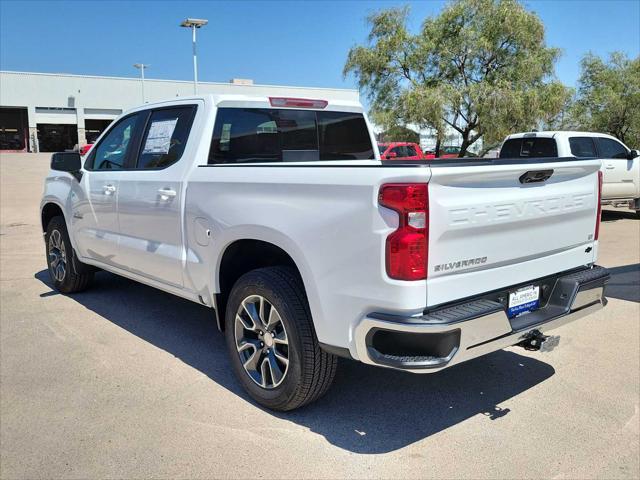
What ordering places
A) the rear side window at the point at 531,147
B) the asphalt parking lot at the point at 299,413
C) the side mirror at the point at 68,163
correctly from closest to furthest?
the asphalt parking lot at the point at 299,413
the side mirror at the point at 68,163
the rear side window at the point at 531,147

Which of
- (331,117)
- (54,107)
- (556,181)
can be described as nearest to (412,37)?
(331,117)

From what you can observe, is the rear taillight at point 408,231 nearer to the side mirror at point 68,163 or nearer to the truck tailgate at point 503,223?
the truck tailgate at point 503,223

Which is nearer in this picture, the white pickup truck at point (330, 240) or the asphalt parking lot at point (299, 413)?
the white pickup truck at point (330, 240)

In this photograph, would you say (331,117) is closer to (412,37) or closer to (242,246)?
(242,246)

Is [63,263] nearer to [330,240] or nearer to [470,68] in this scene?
[330,240]

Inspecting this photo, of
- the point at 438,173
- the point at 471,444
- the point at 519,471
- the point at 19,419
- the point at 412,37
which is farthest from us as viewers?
the point at 412,37

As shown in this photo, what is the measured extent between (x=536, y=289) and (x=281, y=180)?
5.35 feet

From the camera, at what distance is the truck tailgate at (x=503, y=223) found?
2.64 m

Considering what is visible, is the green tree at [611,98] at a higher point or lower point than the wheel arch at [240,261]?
higher

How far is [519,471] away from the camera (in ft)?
9.29

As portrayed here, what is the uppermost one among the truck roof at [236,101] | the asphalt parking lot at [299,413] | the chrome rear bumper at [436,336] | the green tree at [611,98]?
the green tree at [611,98]

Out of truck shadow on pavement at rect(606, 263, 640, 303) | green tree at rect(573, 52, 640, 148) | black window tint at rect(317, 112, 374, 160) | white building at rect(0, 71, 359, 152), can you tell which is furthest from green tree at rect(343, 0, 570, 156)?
white building at rect(0, 71, 359, 152)

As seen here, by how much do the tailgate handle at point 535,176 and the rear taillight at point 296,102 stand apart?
214cm

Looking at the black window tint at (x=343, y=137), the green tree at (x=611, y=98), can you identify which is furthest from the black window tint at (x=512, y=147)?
the green tree at (x=611, y=98)
